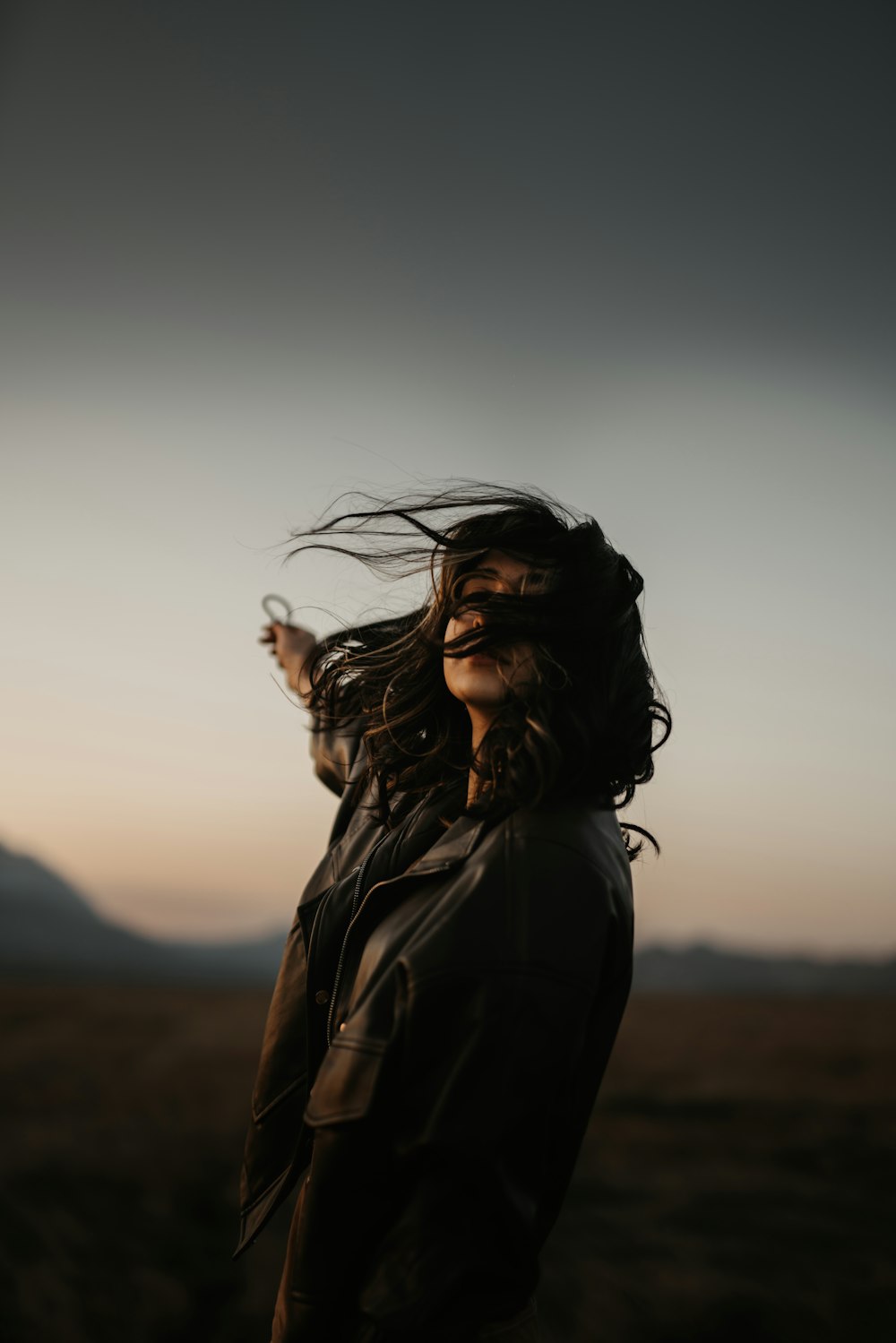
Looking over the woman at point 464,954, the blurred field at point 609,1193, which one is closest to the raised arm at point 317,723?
the woman at point 464,954

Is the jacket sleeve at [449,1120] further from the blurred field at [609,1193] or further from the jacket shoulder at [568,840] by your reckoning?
the blurred field at [609,1193]

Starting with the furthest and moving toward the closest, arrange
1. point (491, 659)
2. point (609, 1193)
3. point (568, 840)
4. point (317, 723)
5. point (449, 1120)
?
1. point (609, 1193)
2. point (317, 723)
3. point (491, 659)
4. point (568, 840)
5. point (449, 1120)

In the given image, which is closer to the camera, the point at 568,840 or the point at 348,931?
the point at 568,840

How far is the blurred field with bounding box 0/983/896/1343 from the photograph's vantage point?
4.58m

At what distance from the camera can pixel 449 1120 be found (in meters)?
0.93

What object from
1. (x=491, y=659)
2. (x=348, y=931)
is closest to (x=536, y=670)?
(x=491, y=659)

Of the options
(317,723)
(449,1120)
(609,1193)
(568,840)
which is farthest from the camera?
(609,1193)

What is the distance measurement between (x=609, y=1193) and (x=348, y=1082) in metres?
4.96

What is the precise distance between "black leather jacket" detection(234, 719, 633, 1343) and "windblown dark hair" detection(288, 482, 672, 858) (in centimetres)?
6

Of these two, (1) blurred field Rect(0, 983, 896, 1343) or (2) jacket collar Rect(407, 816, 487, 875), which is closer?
(2) jacket collar Rect(407, 816, 487, 875)

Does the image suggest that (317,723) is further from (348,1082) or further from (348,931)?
(348,1082)

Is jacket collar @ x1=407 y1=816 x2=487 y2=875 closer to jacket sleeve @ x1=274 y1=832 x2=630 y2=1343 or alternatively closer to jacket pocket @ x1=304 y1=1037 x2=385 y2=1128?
jacket sleeve @ x1=274 y1=832 x2=630 y2=1343

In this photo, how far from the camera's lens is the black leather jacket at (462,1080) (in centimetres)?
95

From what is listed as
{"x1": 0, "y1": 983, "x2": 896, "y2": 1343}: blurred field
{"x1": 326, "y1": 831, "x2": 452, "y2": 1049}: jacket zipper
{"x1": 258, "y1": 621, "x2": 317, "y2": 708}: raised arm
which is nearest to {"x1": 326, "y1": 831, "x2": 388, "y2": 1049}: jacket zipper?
{"x1": 326, "y1": 831, "x2": 452, "y2": 1049}: jacket zipper
